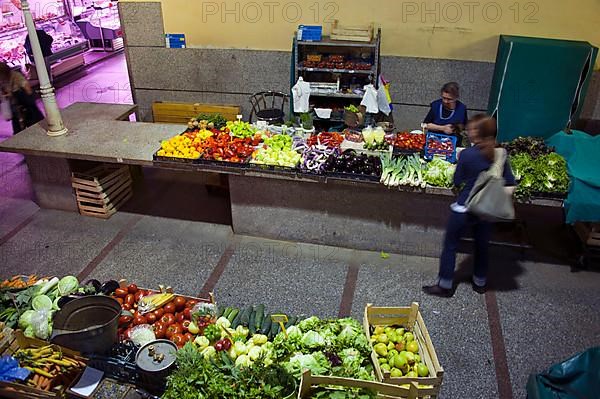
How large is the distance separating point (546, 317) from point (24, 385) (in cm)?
491

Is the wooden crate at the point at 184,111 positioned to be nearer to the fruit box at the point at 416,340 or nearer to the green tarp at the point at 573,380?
the fruit box at the point at 416,340

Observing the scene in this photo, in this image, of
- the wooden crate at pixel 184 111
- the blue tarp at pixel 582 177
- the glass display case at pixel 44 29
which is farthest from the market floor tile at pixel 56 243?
the glass display case at pixel 44 29

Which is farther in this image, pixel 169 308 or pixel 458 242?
pixel 458 242

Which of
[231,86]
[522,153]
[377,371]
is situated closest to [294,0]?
[231,86]

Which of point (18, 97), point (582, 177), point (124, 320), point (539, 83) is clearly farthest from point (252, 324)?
point (18, 97)

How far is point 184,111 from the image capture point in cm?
880

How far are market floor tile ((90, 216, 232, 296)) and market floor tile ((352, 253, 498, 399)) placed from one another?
1923 millimetres

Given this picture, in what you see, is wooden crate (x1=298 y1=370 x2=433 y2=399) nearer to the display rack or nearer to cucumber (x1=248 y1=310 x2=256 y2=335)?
cucumber (x1=248 y1=310 x2=256 y2=335)

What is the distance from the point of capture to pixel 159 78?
29.3ft

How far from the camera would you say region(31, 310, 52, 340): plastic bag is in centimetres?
386

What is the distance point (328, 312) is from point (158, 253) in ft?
7.89

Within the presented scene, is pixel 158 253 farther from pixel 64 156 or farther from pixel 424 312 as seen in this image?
pixel 424 312

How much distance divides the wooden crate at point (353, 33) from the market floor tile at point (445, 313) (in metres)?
3.56

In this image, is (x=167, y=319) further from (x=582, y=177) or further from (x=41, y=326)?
(x=582, y=177)
